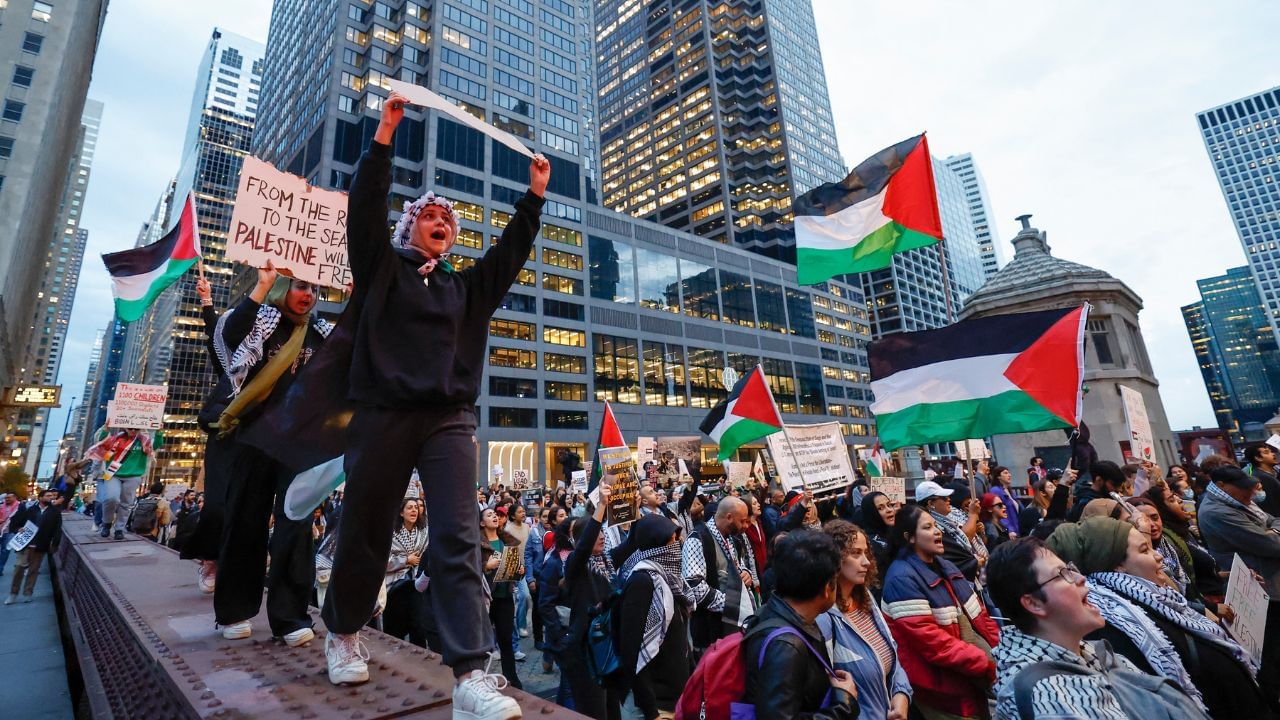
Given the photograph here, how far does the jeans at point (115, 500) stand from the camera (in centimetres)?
1148

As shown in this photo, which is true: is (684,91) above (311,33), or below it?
above

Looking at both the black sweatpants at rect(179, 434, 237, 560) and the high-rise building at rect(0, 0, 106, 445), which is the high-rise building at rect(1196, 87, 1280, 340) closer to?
the black sweatpants at rect(179, 434, 237, 560)

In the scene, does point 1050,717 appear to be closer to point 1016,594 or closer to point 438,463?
point 1016,594

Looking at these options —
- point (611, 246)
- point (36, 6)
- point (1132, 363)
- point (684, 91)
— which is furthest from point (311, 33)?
point (1132, 363)

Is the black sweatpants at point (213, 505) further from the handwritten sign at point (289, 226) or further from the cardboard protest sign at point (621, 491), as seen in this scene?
the cardboard protest sign at point (621, 491)

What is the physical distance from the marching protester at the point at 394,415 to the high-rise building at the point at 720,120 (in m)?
92.8

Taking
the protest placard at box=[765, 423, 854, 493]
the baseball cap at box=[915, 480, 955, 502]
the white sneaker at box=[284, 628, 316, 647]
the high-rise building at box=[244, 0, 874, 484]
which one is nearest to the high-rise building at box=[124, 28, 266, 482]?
the high-rise building at box=[244, 0, 874, 484]

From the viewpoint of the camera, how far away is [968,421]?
6.99m

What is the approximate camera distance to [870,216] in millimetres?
9125

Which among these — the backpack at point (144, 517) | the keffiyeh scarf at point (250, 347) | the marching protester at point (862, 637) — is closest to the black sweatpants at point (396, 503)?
the keffiyeh scarf at point (250, 347)

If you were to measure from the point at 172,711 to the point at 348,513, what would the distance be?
94 cm

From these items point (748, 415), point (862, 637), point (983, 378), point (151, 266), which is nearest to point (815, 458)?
point (748, 415)

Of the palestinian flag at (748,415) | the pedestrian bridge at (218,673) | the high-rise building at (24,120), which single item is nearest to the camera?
the pedestrian bridge at (218,673)

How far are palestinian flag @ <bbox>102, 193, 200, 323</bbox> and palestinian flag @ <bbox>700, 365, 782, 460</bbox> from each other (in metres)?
8.43
